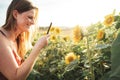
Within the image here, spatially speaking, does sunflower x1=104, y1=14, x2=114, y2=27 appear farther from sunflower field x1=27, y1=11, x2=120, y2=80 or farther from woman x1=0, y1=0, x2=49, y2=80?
woman x1=0, y1=0, x2=49, y2=80

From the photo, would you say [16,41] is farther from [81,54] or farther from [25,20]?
[81,54]

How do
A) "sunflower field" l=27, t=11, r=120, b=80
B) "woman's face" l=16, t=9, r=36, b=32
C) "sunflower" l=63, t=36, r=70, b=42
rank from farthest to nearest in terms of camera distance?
"sunflower" l=63, t=36, r=70, b=42
"woman's face" l=16, t=9, r=36, b=32
"sunflower field" l=27, t=11, r=120, b=80

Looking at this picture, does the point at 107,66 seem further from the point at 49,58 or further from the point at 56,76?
the point at 49,58

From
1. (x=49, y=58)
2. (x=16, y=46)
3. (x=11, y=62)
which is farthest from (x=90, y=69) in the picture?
(x=49, y=58)

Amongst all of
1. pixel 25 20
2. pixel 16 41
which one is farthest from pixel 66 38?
pixel 25 20

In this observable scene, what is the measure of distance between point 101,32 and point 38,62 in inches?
44.3

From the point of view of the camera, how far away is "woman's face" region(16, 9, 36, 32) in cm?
276

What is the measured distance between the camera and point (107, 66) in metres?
2.60

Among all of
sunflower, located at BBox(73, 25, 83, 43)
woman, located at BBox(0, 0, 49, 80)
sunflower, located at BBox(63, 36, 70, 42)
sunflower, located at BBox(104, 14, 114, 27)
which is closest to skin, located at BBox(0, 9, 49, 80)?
woman, located at BBox(0, 0, 49, 80)

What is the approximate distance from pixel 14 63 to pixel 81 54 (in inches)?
23.4

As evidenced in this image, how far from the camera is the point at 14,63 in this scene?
2709 mm

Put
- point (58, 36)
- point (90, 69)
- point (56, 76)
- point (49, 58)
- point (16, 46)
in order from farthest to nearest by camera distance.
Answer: point (58, 36), point (49, 58), point (56, 76), point (16, 46), point (90, 69)

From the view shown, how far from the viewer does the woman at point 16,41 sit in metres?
2.62

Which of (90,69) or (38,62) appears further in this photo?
(38,62)
